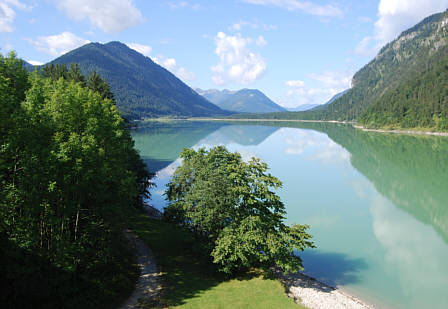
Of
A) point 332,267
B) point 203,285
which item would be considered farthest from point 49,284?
point 332,267

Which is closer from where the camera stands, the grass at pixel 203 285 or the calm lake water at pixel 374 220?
the grass at pixel 203 285

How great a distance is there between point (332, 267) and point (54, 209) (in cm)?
2237

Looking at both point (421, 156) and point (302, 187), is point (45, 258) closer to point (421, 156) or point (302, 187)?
point (302, 187)

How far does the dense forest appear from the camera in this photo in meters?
14.0

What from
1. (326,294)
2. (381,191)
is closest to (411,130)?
(381,191)

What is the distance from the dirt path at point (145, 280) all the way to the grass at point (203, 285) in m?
0.49

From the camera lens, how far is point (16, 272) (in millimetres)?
14055

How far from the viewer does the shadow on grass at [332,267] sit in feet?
80.8

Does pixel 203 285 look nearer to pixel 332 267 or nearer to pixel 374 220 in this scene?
pixel 332 267

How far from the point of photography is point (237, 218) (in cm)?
2191

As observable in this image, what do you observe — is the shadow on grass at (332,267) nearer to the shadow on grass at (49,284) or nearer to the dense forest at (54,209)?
the dense forest at (54,209)

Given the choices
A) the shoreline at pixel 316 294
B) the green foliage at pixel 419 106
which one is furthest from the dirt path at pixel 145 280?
the green foliage at pixel 419 106

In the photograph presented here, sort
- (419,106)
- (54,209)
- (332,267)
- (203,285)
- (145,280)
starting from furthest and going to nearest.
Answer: (419,106) < (332,267) < (203,285) < (145,280) < (54,209)

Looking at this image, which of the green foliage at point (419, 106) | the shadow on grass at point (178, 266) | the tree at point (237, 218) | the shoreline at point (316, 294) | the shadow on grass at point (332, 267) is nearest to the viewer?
the shadow on grass at point (178, 266)
